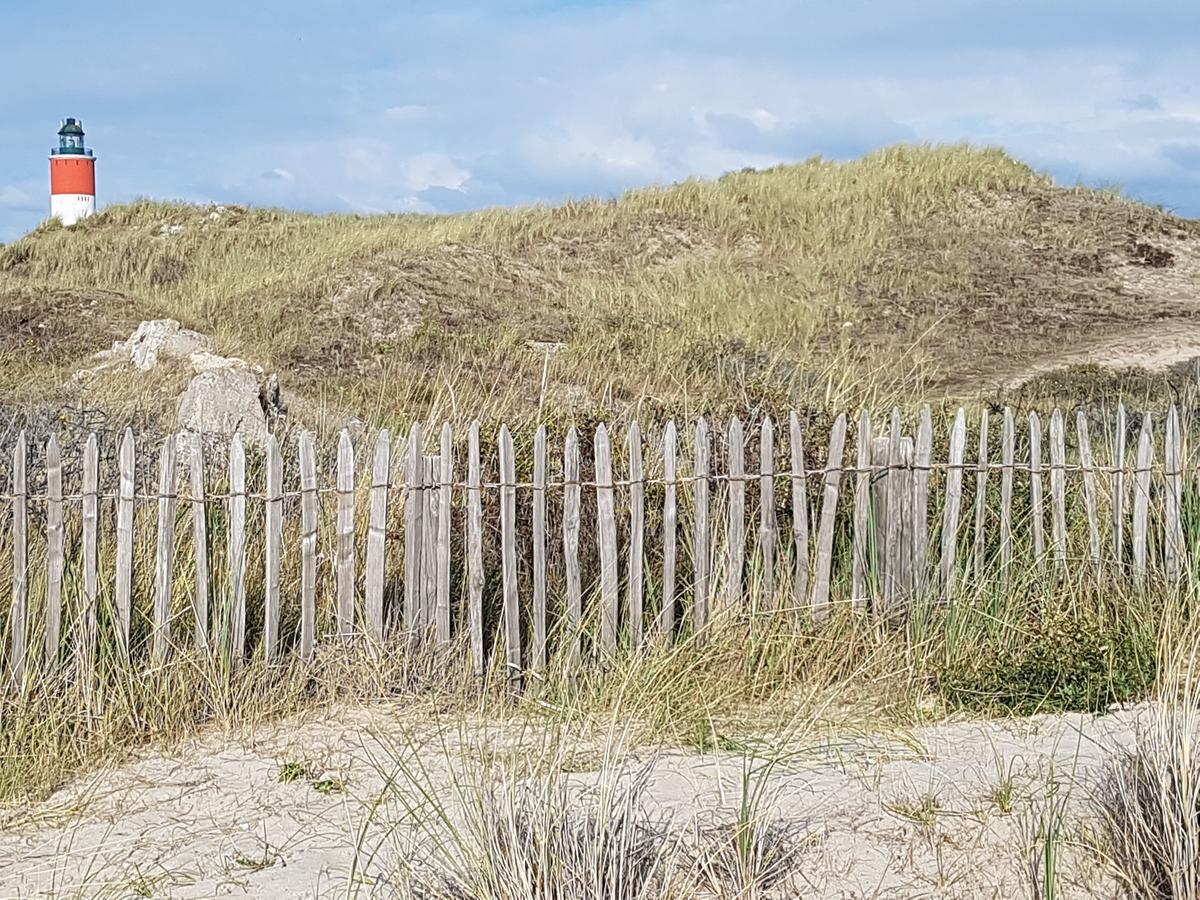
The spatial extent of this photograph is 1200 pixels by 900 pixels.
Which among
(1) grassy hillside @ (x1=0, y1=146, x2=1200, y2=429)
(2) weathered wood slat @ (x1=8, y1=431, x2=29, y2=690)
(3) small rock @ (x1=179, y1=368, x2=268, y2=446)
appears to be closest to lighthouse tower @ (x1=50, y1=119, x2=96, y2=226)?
(1) grassy hillside @ (x1=0, y1=146, x2=1200, y2=429)

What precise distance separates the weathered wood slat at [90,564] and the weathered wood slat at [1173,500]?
5599mm

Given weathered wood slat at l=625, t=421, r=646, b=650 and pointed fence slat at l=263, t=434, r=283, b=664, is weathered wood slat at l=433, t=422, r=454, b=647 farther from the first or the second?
weathered wood slat at l=625, t=421, r=646, b=650

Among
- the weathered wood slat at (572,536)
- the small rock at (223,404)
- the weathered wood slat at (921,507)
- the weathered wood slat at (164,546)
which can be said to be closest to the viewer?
the weathered wood slat at (164,546)

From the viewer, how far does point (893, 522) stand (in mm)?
6820

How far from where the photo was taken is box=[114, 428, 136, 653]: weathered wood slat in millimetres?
5809

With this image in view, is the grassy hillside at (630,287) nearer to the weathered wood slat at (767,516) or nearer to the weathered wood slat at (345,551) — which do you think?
the weathered wood slat at (767,516)

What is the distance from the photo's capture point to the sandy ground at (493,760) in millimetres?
4137

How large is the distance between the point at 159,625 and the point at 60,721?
0.58 m

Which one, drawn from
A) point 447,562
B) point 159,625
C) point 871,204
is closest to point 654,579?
point 447,562

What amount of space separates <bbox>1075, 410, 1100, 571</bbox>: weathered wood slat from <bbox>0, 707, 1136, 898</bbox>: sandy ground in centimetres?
163

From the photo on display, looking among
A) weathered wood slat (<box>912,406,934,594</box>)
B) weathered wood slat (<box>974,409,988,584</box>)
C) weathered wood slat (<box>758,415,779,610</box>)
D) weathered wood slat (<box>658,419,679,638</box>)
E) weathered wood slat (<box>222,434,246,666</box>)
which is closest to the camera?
weathered wood slat (<box>222,434,246,666</box>)

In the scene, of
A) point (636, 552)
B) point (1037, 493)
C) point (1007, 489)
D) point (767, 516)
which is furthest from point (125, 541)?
point (1037, 493)

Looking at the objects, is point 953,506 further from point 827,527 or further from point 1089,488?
point 1089,488

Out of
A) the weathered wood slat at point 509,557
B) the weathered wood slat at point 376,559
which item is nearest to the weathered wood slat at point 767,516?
the weathered wood slat at point 509,557
